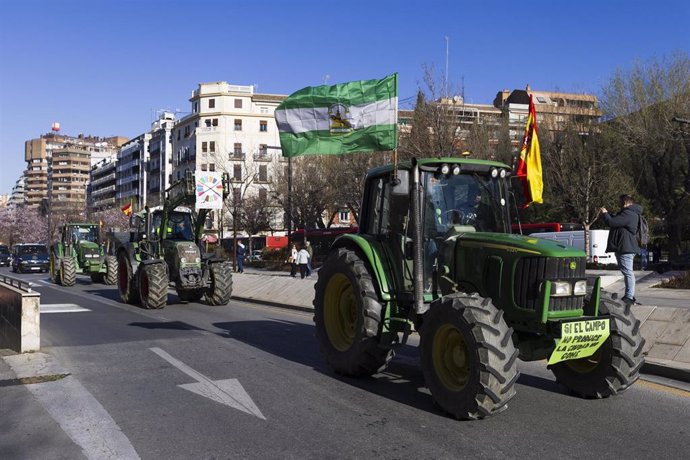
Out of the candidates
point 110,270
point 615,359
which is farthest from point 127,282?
point 615,359

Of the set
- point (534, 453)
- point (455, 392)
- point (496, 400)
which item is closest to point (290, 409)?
point (455, 392)

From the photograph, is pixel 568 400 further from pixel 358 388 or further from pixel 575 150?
pixel 575 150

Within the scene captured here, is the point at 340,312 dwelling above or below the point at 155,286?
above

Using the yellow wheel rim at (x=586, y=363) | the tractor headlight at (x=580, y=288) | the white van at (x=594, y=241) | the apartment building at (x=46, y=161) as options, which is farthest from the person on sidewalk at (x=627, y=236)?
the apartment building at (x=46, y=161)

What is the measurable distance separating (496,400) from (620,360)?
4.94 feet

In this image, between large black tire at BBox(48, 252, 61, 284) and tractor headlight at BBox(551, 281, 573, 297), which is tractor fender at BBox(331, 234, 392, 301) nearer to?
tractor headlight at BBox(551, 281, 573, 297)

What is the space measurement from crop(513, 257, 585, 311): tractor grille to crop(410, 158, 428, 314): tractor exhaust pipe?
0.96 metres

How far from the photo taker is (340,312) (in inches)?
311

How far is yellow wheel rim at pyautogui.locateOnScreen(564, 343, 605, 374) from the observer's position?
609 cm

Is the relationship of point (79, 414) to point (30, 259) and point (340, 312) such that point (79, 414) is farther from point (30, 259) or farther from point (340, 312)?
point (30, 259)

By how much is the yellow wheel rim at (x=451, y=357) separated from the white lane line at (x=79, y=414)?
275 cm

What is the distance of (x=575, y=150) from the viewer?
33625mm

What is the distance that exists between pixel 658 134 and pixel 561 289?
27.2 meters

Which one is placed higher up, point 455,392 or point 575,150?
point 575,150
